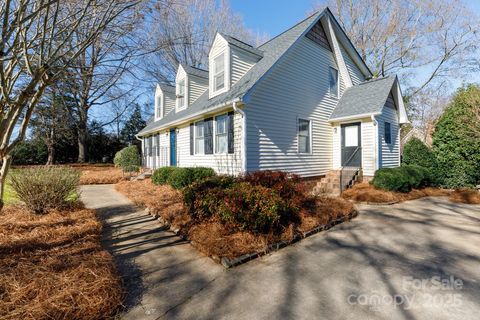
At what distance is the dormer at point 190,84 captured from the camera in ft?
42.3

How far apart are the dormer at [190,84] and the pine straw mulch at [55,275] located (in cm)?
963

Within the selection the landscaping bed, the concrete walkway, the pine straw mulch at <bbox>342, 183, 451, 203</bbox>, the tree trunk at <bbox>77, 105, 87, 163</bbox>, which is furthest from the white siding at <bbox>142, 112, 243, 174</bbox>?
the tree trunk at <bbox>77, 105, 87, 163</bbox>

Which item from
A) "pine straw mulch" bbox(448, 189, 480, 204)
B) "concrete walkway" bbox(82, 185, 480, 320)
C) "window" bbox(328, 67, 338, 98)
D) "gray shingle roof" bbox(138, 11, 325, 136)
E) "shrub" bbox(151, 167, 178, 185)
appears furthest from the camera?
"window" bbox(328, 67, 338, 98)

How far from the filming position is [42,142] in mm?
23156

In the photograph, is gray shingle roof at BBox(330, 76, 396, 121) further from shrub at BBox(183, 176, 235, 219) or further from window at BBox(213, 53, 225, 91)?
shrub at BBox(183, 176, 235, 219)

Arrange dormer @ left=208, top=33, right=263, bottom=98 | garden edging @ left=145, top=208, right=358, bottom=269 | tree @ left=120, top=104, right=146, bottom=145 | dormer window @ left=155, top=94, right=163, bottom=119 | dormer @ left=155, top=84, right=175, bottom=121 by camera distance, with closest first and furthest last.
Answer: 1. garden edging @ left=145, top=208, right=358, bottom=269
2. dormer @ left=208, top=33, right=263, bottom=98
3. dormer @ left=155, top=84, right=175, bottom=121
4. dormer window @ left=155, top=94, right=163, bottom=119
5. tree @ left=120, top=104, right=146, bottom=145

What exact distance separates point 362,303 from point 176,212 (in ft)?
14.1

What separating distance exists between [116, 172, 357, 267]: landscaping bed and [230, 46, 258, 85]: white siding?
562cm

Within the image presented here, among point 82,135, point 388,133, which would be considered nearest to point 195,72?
point 388,133

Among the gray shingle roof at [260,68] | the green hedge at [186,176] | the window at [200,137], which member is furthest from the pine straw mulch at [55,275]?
the window at [200,137]

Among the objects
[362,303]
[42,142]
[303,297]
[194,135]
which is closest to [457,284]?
Result: [362,303]

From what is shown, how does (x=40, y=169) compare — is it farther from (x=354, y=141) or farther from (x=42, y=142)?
(x=42, y=142)

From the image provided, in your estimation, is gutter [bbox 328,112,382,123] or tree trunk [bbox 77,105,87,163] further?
tree trunk [bbox 77,105,87,163]

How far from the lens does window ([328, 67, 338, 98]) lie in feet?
37.7
